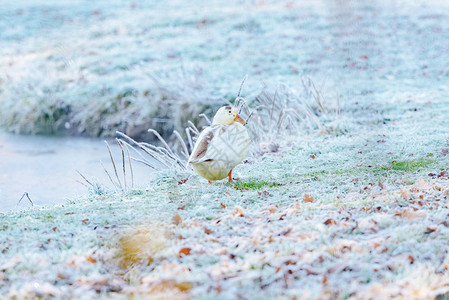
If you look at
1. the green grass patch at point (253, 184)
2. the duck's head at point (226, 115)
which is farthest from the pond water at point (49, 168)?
the duck's head at point (226, 115)

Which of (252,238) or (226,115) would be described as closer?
(252,238)

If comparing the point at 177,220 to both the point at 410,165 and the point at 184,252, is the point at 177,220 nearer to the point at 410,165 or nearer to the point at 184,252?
the point at 184,252

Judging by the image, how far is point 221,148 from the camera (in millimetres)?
4195

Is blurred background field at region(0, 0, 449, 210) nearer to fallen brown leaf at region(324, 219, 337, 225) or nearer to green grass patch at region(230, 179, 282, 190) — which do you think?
green grass patch at region(230, 179, 282, 190)

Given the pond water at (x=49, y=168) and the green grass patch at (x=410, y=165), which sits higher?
the green grass patch at (x=410, y=165)

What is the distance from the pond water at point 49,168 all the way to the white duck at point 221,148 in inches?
57.1

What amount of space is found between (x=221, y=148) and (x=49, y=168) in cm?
421

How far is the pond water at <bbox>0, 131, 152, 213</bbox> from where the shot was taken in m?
6.26

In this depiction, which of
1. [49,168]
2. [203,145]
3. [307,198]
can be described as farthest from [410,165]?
[49,168]

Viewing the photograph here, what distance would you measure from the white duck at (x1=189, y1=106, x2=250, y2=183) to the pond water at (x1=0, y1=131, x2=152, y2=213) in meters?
1.45

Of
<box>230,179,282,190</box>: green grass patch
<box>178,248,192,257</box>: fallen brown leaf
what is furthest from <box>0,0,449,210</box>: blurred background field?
<box>178,248,192,257</box>: fallen brown leaf

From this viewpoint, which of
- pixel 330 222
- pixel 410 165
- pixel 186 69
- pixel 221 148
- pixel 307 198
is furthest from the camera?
pixel 186 69

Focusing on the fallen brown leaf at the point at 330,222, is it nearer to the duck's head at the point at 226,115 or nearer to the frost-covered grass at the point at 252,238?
the frost-covered grass at the point at 252,238

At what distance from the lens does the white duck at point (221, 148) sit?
4195 millimetres
